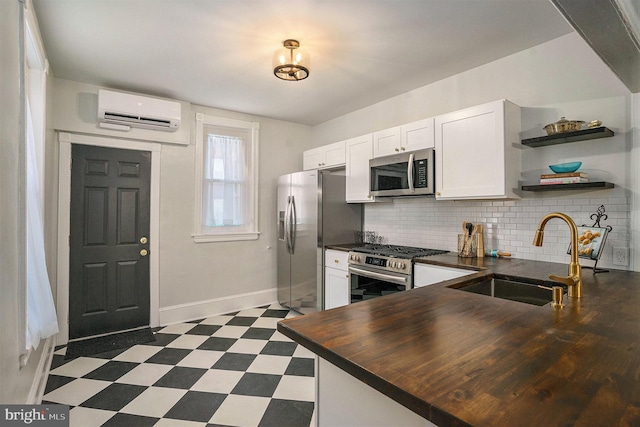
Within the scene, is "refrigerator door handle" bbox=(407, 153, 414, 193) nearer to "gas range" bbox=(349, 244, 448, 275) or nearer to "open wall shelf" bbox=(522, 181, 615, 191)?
"gas range" bbox=(349, 244, 448, 275)

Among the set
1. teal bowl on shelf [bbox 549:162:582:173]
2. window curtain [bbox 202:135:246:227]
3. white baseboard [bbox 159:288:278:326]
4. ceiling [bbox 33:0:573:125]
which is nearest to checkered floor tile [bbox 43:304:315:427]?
white baseboard [bbox 159:288:278:326]

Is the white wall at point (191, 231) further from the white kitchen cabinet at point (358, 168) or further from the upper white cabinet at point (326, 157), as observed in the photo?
the white kitchen cabinet at point (358, 168)

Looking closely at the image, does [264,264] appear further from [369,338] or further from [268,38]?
[369,338]

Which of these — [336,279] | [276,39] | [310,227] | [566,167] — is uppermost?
[276,39]

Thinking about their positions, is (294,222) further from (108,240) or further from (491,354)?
(491,354)

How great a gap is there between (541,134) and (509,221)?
2.39 feet

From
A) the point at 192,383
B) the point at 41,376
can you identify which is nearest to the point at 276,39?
the point at 192,383

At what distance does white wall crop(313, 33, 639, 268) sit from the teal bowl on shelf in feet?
0.53

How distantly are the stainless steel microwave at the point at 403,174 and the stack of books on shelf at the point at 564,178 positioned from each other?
2.76 feet

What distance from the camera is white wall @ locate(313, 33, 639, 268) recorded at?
2.19 meters

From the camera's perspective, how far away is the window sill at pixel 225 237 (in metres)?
3.97

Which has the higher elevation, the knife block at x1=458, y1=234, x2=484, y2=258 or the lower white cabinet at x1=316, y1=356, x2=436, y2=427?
the knife block at x1=458, y1=234, x2=484, y2=258

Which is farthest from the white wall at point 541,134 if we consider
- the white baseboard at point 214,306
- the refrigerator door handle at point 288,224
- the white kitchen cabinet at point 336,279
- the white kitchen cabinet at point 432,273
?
the white baseboard at point 214,306

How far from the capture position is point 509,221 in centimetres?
272
